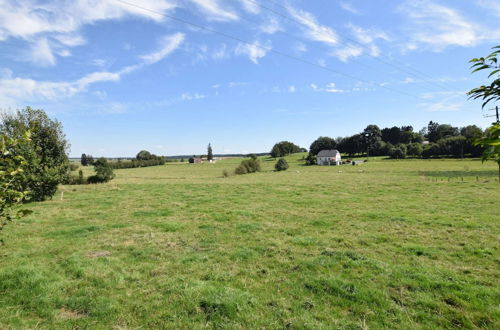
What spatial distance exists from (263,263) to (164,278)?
2813 millimetres

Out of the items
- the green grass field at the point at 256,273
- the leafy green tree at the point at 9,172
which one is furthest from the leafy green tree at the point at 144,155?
the leafy green tree at the point at 9,172

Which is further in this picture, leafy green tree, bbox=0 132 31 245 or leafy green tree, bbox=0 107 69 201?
leafy green tree, bbox=0 107 69 201

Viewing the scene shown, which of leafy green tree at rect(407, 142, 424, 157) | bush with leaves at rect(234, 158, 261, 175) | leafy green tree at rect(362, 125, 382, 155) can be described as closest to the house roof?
leafy green tree at rect(362, 125, 382, 155)

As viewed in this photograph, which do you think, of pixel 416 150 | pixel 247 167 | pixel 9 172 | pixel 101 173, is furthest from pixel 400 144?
pixel 9 172

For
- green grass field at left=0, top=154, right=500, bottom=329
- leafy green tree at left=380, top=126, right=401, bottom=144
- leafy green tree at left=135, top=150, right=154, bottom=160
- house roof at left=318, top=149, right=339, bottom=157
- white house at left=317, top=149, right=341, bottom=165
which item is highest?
leafy green tree at left=380, top=126, right=401, bottom=144

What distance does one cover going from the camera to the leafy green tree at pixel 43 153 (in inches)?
794

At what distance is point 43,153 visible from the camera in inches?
940

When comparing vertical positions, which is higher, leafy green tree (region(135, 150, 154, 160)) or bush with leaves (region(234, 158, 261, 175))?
leafy green tree (region(135, 150, 154, 160))

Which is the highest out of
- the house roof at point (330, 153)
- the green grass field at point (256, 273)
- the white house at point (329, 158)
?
the house roof at point (330, 153)

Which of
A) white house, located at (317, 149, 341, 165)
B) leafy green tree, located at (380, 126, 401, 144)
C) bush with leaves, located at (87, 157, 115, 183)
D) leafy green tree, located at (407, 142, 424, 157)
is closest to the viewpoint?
bush with leaves, located at (87, 157, 115, 183)

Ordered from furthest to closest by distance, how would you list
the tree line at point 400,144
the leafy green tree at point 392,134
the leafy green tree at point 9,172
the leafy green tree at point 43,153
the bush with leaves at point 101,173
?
the leafy green tree at point 392,134 → the tree line at point 400,144 → the bush with leaves at point 101,173 → the leafy green tree at point 43,153 → the leafy green tree at point 9,172

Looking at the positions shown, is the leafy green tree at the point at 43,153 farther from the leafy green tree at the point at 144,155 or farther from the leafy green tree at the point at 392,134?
the leafy green tree at the point at 392,134

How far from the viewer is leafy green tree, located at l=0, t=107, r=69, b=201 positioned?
2017 centimetres

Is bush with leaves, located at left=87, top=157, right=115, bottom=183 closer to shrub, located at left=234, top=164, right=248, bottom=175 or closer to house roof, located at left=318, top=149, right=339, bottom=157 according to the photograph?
shrub, located at left=234, top=164, right=248, bottom=175
